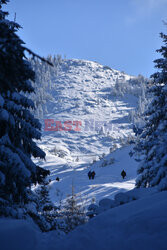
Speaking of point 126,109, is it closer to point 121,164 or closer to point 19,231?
point 121,164

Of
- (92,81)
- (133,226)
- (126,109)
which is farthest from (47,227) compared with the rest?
(92,81)

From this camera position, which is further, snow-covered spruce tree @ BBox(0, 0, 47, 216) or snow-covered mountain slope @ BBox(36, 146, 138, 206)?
snow-covered mountain slope @ BBox(36, 146, 138, 206)

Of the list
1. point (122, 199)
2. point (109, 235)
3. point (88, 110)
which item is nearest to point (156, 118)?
point (122, 199)

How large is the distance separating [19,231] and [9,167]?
1875 mm

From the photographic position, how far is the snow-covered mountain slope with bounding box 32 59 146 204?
3486cm

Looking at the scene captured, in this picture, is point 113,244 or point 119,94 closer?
point 113,244

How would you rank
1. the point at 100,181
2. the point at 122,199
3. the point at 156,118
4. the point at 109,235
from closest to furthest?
the point at 109,235 < the point at 122,199 < the point at 156,118 < the point at 100,181

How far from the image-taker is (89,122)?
110875 millimetres

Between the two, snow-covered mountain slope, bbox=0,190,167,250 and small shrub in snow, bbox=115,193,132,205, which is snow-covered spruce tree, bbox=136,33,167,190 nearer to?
small shrub in snow, bbox=115,193,132,205

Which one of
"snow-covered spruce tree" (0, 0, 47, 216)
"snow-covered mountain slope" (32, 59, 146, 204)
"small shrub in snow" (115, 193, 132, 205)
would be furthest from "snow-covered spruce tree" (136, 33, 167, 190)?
"snow-covered mountain slope" (32, 59, 146, 204)

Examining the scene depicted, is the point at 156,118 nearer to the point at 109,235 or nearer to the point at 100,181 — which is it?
the point at 109,235

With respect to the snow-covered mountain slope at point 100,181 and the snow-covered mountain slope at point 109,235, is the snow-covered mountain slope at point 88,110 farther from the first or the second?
the snow-covered mountain slope at point 109,235

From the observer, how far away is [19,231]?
353 centimetres

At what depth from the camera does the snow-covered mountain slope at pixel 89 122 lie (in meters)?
34.9
